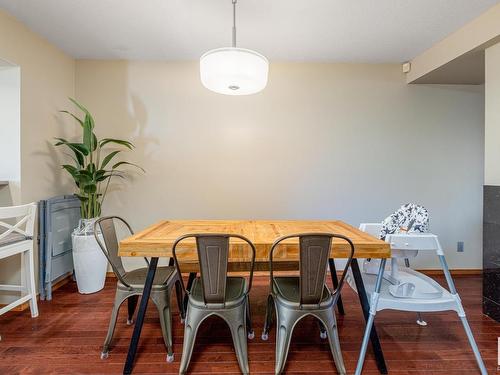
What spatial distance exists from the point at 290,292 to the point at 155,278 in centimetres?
93

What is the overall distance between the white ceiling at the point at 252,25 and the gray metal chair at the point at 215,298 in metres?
1.82

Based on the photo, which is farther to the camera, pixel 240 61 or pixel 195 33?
pixel 195 33

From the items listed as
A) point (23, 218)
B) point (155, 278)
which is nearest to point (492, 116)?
point (155, 278)

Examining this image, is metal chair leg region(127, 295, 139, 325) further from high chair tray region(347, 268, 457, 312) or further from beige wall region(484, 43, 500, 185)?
beige wall region(484, 43, 500, 185)

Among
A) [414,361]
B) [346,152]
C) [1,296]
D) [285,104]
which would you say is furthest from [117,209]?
[414,361]

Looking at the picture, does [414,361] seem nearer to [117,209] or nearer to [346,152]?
[346,152]

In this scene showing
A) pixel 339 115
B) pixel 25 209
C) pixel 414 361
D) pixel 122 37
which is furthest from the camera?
pixel 339 115

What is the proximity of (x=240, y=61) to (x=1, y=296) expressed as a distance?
2.88 metres

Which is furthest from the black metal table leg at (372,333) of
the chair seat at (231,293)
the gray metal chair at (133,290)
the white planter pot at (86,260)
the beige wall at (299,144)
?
the white planter pot at (86,260)

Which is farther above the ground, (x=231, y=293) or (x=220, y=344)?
(x=231, y=293)

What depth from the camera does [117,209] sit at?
3.06 m

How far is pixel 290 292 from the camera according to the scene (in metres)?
1.69

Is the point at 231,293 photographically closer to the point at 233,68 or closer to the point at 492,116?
the point at 233,68

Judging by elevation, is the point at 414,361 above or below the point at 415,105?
below
